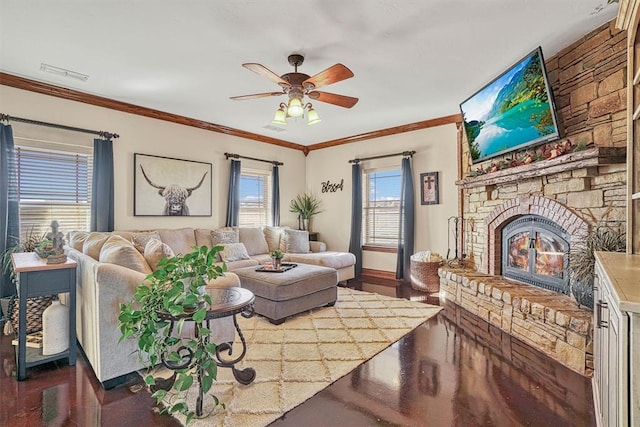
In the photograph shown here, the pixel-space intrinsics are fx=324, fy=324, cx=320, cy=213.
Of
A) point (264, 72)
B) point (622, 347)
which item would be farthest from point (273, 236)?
point (622, 347)

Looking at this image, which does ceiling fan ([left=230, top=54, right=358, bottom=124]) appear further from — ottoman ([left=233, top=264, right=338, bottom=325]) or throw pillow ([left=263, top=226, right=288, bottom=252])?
throw pillow ([left=263, top=226, right=288, bottom=252])

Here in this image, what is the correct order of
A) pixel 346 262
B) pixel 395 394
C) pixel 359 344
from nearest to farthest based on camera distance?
pixel 395 394
pixel 359 344
pixel 346 262

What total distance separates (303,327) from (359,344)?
2.24 ft

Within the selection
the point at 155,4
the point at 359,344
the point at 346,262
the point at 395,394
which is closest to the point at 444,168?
the point at 346,262

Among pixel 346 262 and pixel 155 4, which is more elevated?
pixel 155 4

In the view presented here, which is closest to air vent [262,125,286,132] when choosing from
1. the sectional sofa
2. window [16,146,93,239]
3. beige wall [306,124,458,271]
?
beige wall [306,124,458,271]

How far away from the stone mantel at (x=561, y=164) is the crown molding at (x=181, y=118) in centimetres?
159

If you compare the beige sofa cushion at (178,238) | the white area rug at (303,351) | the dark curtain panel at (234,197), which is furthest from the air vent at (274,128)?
the white area rug at (303,351)

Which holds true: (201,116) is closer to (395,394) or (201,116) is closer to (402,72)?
(402,72)

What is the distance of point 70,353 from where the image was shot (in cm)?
258

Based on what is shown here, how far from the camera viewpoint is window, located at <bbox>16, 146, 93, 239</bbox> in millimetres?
3729

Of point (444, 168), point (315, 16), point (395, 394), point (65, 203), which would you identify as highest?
point (315, 16)

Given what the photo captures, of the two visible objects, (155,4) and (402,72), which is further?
(402,72)

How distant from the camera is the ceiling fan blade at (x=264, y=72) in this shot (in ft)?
8.39
